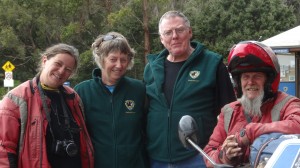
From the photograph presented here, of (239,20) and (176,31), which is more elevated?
(239,20)

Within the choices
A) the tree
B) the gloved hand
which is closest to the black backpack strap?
the gloved hand

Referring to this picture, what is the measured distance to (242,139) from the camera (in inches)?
118

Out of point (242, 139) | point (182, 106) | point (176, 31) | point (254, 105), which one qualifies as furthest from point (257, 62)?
point (176, 31)

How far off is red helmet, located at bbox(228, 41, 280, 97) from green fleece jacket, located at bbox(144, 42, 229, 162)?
0.96 m

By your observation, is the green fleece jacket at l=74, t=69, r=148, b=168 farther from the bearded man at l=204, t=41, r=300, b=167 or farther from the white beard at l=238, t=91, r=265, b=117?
the white beard at l=238, t=91, r=265, b=117

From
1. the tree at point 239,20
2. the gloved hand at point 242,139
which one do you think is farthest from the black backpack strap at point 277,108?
the tree at point 239,20

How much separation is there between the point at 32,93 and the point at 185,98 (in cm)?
129

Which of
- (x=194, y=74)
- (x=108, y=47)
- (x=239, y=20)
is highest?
(x=239, y=20)

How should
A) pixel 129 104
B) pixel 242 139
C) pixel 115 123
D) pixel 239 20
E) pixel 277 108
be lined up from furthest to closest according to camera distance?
pixel 239 20, pixel 129 104, pixel 115 123, pixel 277 108, pixel 242 139

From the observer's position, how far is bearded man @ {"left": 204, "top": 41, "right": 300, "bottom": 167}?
3.00m

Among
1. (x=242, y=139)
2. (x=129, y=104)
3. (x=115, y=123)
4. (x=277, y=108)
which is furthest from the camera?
(x=129, y=104)

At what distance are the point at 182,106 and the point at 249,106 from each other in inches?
41.6

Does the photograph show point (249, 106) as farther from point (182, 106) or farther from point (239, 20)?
point (239, 20)

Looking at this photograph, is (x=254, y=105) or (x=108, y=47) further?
(x=108, y=47)
